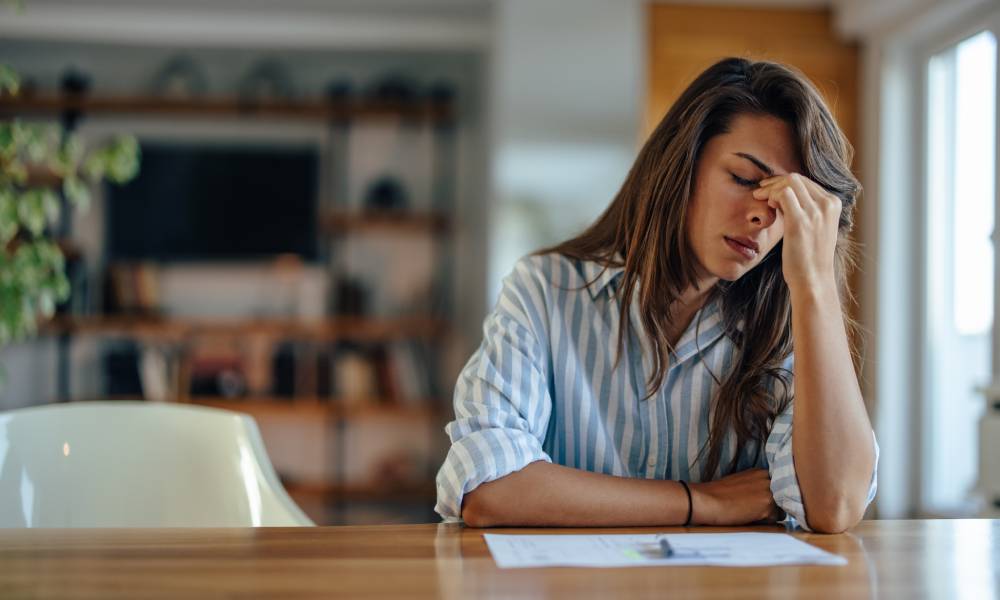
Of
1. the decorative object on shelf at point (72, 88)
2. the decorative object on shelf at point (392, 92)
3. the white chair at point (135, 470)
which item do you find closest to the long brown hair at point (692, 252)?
the white chair at point (135, 470)

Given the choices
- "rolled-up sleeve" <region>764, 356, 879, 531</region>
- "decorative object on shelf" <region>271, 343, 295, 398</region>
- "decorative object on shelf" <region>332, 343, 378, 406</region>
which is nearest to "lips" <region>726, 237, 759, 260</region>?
"rolled-up sleeve" <region>764, 356, 879, 531</region>

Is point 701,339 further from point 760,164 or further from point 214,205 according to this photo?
point 214,205

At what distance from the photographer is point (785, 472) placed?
1.20 metres

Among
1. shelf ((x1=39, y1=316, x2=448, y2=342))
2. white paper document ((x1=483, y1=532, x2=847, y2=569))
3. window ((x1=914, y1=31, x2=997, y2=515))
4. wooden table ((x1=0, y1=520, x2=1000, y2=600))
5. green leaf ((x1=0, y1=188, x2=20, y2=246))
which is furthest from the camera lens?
shelf ((x1=39, y1=316, x2=448, y2=342))

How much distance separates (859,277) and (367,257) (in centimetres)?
242

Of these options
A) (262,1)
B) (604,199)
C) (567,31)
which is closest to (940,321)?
(604,199)

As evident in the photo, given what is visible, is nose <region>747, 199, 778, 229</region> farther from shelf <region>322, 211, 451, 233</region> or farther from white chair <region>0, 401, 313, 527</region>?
shelf <region>322, 211, 451, 233</region>

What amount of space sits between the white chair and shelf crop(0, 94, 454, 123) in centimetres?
338

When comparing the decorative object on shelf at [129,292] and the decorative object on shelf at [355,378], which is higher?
the decorative object on shelf at [129,292]

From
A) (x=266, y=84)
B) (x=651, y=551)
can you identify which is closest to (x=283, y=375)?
Answer: (x=266, y=84)

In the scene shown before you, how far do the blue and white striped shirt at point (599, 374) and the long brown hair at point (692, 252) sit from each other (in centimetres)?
2

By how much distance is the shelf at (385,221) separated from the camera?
4742mm

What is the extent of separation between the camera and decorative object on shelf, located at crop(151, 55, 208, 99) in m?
4.75

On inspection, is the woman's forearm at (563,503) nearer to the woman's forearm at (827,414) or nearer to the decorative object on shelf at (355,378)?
the woman's forearm at (827,414)
